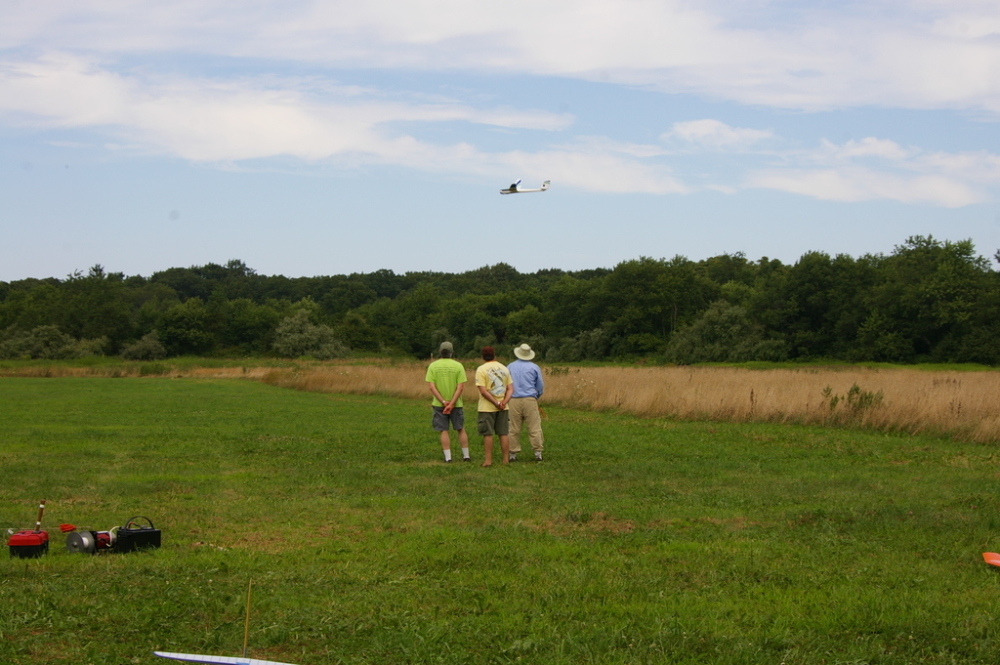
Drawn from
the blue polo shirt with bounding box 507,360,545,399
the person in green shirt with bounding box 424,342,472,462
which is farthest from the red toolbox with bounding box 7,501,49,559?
the blue polo shirt with bounding box 507,360,545,399

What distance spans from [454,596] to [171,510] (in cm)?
458

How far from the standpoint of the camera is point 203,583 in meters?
6.46

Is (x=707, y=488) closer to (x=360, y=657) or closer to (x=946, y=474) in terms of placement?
(x=946, y=474)

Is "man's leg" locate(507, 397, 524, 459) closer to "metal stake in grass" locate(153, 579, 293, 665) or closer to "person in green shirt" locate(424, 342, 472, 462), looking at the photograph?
"person in green shirt" locate(424, 342, 472, 462)

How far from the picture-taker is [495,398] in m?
14.3

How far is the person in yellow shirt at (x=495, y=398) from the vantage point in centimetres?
1420

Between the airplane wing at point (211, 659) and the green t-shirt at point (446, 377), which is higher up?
the green t-shirt at point (446, 377)

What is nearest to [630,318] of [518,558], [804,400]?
[804,400]

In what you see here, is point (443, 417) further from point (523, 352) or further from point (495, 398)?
point (523, 352)

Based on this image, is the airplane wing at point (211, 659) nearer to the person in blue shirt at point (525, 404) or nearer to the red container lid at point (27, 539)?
the red container lid at point (27, 539)

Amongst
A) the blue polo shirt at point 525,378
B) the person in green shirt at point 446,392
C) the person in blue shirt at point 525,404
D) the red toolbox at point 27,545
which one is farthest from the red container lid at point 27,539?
the blue polo shirt at point 525,378

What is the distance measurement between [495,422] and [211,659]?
966 centimetres

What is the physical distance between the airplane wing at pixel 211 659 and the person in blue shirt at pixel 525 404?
953 centimetres

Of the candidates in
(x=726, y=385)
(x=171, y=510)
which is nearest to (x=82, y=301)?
(x=726, y=385)
